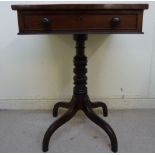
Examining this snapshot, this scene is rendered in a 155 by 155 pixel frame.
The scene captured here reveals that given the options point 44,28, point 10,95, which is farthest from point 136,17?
point 10,95

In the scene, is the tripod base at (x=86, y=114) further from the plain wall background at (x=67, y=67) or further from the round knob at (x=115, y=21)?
the round knob at (x=115, y=21)

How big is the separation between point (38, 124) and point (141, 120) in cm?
67

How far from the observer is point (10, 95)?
4.91 ft

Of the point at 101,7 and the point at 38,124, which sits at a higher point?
the point at 101,7

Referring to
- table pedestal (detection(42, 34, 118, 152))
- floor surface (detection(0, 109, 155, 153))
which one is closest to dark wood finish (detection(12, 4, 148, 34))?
table pedestal (detection(42, 34, 118, 152))

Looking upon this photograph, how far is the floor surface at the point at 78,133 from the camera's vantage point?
42.4 inches

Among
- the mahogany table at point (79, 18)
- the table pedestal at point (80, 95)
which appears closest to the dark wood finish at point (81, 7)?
the mahogany table at point (79, 18)

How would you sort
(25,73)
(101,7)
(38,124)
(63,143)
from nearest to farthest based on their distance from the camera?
(101,7) < (63,143) < (38,124) < (25,73)

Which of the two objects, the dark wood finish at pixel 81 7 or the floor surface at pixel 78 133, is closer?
the dark wood finish at pixel 81 7

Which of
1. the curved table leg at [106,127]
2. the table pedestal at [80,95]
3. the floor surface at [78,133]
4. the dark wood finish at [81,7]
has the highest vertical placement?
the dark wood finish at [81,7]

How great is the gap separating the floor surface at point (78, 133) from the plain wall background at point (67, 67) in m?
0.11

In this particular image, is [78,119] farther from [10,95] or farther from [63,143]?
[10,95]

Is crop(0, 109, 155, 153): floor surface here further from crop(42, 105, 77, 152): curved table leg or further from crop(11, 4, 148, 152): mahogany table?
crop(11, 4, 148, 152): mahogany table

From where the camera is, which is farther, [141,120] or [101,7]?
[141,120]
